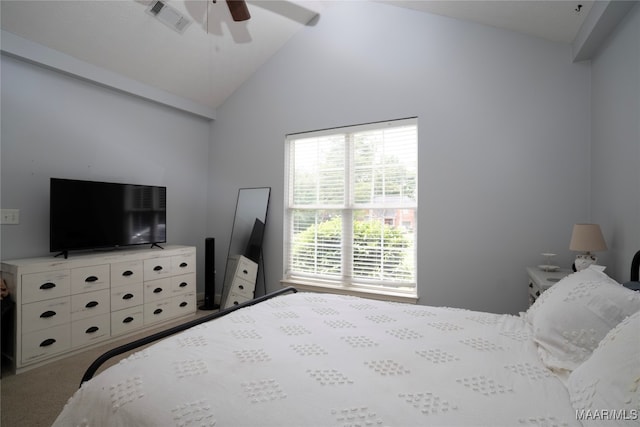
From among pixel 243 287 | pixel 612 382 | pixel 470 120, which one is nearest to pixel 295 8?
pixel 470 120

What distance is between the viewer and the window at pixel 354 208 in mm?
3299

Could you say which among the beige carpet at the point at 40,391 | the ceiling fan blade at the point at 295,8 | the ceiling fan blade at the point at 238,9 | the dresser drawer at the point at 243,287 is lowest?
the beige carpet at the point at 40,391

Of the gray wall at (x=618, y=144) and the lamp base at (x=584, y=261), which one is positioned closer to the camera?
the gray wall at (x=618, y=144)

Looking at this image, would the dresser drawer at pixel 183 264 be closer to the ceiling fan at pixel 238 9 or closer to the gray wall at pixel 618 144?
the ceiling fan at pixel 238 9

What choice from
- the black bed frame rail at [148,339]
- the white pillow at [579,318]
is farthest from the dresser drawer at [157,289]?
the white pillow at [579,318]

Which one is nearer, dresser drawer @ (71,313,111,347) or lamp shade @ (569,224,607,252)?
lamp shade @ (569,224,607,252)

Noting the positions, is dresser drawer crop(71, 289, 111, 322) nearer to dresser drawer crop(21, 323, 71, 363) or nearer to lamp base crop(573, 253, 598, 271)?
dresser drawer crop(21, 323, 71, 363)

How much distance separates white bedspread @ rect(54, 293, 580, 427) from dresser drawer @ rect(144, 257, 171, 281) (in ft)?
6.76

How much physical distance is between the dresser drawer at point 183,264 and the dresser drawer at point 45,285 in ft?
3.34

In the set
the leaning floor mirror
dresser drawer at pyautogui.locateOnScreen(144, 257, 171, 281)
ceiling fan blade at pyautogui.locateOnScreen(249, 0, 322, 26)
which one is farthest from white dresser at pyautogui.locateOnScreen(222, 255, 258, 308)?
ceiling fan blade at pyautogui.locateOnScreen(249, 0, 322, 26)

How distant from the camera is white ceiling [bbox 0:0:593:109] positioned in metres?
2.55

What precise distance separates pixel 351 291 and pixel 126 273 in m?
2.31

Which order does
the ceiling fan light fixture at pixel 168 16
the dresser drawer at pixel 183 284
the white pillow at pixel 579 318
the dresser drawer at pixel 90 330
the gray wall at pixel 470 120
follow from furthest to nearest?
the dresser drawer at pixel 183 284 < the ceiling fan light fixture at pixel 168 16 < the dresser drawer at pixel 90 330 < the gray wall at pixel 470 120 < the white pillow at pixel 579 318

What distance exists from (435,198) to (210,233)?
310cm
